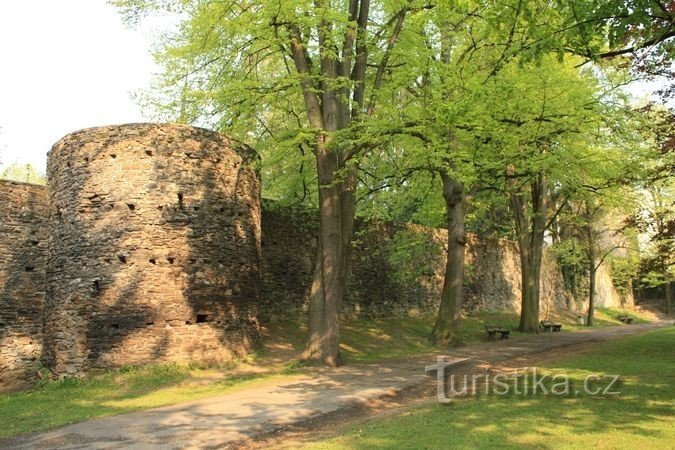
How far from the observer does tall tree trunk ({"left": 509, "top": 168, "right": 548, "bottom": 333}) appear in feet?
73.5

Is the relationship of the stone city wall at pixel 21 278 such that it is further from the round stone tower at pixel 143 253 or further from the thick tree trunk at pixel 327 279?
the thick tree trunk at pixel 327 279

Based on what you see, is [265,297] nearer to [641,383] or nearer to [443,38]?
[443,38]

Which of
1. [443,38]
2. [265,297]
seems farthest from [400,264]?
[443,38]

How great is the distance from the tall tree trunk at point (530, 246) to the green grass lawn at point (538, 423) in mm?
11999

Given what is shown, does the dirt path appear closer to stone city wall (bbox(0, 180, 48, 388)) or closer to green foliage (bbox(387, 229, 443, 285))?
stone city wall (bbox(0, 180, 48, 388))

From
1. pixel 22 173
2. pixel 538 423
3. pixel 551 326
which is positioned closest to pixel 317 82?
pixel 538 423

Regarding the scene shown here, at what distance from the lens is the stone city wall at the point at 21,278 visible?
1479cm

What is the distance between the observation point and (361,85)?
14953 millimetres

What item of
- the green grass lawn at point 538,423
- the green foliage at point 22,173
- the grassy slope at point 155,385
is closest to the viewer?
the green grass lawn at point 538,423

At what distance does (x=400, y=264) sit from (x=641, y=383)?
1361 cm

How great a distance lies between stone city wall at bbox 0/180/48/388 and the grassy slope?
1.87 metres
